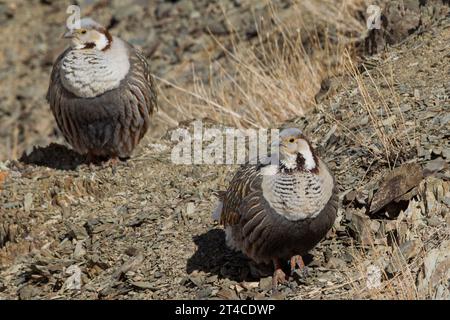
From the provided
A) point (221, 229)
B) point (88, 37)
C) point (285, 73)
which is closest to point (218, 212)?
point (221, 229)

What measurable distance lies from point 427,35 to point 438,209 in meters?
2.73

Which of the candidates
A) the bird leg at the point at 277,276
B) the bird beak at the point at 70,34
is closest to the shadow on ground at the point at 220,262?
the bird leg at the point at 277,276

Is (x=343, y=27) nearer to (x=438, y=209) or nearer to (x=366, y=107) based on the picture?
(x=366, y=107)

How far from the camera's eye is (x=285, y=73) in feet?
32.4

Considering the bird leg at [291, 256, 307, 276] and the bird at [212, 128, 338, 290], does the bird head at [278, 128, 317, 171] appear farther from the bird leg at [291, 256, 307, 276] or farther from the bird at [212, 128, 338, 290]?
the bird leg at [291, 256, 307, 276]

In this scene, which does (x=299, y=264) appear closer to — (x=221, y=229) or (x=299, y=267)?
(x=299, y=267)


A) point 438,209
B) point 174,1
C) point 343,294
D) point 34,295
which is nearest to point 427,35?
point 438,209

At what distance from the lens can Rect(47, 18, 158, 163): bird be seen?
8484 millimetres

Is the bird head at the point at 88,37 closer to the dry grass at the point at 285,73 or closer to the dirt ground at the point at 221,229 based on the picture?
the dirt ground at the point at 221,229

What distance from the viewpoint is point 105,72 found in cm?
850

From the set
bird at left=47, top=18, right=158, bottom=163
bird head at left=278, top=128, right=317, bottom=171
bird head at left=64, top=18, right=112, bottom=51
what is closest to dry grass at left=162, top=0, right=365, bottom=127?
bird at left=47, top=18, right=158, bottom=163

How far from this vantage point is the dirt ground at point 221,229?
6312mm

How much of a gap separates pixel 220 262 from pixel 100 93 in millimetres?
2445

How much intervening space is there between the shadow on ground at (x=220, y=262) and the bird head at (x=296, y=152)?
3.09ft
